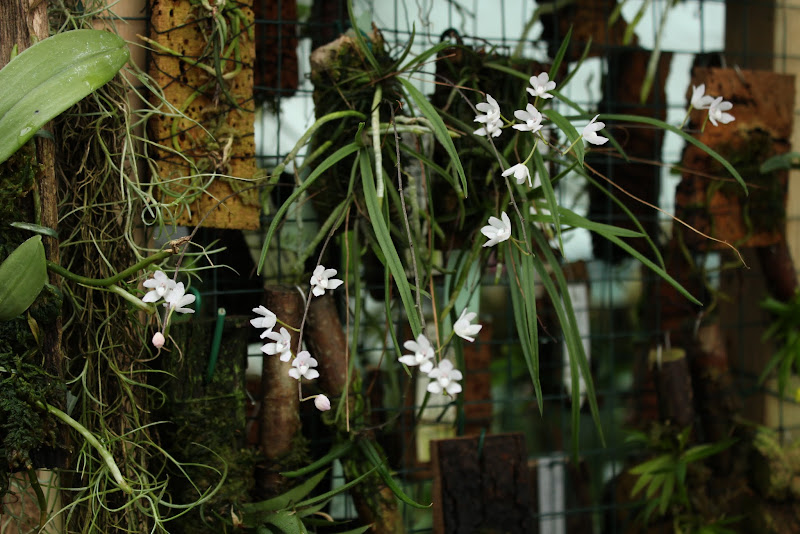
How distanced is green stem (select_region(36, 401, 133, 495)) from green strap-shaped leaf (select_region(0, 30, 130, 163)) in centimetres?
33

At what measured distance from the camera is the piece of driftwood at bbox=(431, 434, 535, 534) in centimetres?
118

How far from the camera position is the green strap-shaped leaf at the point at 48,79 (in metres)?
0.87

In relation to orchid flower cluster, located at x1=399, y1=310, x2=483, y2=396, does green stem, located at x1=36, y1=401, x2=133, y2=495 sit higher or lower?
lower

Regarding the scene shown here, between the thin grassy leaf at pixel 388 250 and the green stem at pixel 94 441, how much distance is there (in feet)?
1.41

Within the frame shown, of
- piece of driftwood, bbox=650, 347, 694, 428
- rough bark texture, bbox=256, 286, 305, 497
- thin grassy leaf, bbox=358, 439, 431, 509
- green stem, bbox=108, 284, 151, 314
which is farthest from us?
piece of driftwood, bbox=650, 347, 694, 428

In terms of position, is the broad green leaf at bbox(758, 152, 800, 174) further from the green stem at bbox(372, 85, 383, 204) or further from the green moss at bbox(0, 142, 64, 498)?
the green moss at bbox(0, 142, 64, 498)

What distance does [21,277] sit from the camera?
0.87m

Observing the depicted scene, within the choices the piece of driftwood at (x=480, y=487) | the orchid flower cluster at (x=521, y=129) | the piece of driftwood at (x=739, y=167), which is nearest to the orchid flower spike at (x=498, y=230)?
the orchid flower cluster at (x=521, y=129)

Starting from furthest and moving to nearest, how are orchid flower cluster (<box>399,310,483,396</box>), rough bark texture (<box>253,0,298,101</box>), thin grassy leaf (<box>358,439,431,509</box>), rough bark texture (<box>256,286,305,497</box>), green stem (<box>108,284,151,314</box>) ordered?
1. rough bark texture (<box>253,0,298,101</box>)
2. rough bark texture (<box>256,286,305,497</box>)
3. thin grassy leaf (<box>358,439,431,509</box>)
4. green stem (<box>108,284,151,314</box>)
5. orchid flower cluster (<box>399,310,483,396</box>)

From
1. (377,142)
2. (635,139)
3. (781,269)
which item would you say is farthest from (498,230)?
→ (781,269)

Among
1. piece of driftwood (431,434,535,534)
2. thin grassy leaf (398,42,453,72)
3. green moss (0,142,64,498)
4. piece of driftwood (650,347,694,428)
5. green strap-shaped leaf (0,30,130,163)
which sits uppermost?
thin grassy leaf (398,42,453,72)

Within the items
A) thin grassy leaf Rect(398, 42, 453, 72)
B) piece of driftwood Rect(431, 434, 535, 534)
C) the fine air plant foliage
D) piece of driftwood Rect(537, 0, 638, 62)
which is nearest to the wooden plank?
the fine air plant foliage

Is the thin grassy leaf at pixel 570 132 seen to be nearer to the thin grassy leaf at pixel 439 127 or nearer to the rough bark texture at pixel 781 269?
the thin grassy leaf at pixel 439 127

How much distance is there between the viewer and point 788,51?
1550mm
